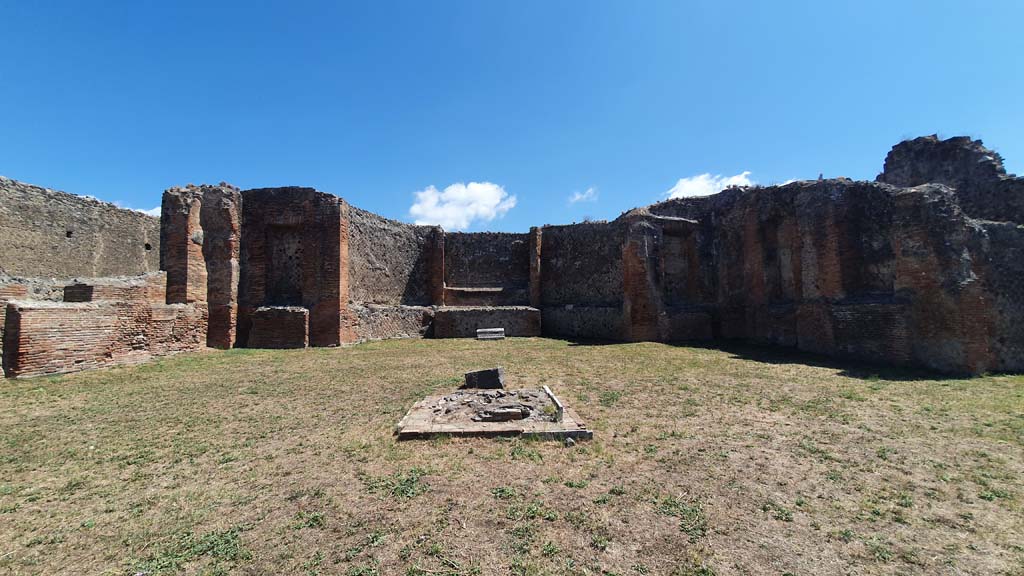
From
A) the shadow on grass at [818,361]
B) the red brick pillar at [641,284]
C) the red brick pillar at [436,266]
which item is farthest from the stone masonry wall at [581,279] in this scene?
the red brick pillar at [436,266]

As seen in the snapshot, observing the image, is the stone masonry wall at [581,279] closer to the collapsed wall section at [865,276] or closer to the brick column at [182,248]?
the collapsed wall section at [865,276]

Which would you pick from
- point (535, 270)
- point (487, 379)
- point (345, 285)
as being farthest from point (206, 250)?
point (535, 270)

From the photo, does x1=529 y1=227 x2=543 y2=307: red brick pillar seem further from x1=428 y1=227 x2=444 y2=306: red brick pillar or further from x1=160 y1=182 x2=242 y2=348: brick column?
x1=160 y1=182 x2=242 y2=348: brick column

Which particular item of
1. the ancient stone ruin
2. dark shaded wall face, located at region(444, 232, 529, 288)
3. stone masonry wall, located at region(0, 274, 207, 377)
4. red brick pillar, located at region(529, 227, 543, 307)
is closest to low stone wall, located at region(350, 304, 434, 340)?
the ancient stone ruin

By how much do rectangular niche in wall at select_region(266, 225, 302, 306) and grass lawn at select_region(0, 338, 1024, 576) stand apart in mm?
8223

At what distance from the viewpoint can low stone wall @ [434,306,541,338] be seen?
1898 centimetres

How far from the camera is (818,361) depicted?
10.9 metres

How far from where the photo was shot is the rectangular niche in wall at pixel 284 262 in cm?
1559

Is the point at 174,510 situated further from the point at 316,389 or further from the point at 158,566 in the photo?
the point at 316,389

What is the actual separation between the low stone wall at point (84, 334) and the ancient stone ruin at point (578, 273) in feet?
0.12

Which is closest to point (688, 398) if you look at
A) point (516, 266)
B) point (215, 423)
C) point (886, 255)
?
point (215, 423)

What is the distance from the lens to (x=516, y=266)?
21.9m

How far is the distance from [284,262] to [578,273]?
12.3 m

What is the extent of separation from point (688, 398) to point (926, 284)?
7268 mm
